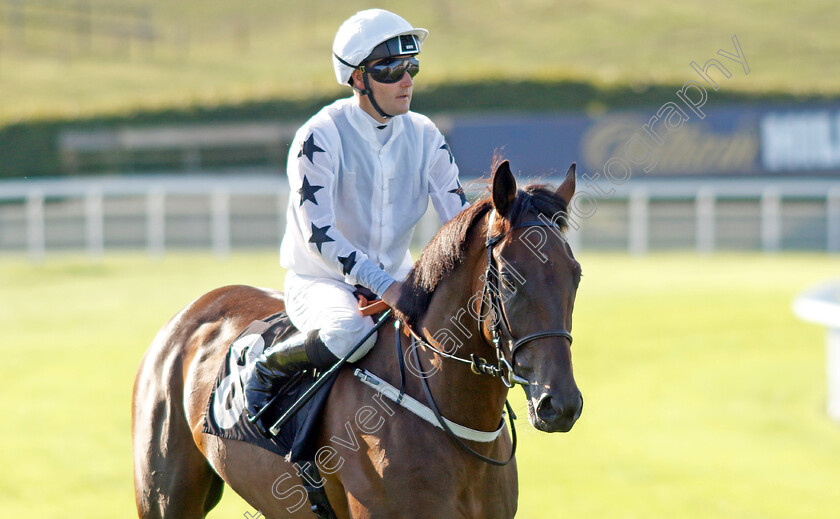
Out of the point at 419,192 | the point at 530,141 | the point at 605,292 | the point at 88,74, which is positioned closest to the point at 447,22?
the point at 88,74

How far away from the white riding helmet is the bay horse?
69 centimetres

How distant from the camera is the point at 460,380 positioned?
2.98 meters

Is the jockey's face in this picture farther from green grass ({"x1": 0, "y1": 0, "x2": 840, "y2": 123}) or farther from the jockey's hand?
green grass ({"x1": 0, "y1": 0, "x2": 840, "y2": 123})

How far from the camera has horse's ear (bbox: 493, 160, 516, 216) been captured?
2.71m

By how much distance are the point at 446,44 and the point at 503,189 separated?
126 feet

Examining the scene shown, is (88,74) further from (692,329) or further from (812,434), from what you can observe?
(812,434)

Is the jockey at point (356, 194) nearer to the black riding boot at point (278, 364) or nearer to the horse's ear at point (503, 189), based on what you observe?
the black riding boot at point (278, 364)

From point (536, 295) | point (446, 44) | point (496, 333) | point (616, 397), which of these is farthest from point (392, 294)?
point (446, 44)

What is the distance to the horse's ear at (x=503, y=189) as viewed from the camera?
2.71m

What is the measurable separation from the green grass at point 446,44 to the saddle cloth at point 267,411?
28790mm

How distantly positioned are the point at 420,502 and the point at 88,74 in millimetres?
34762

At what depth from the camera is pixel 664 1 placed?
143 feet

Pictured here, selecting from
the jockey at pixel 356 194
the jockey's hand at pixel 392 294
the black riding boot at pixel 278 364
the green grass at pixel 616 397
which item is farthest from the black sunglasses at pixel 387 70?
the green grass at pixel 616 397

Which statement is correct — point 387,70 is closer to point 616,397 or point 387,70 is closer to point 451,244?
point 451,244
